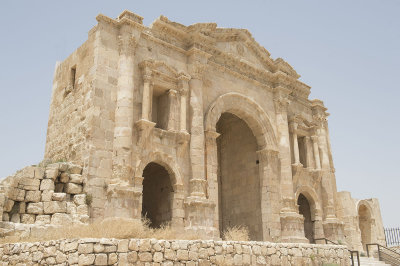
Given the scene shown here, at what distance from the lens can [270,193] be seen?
17.6 m

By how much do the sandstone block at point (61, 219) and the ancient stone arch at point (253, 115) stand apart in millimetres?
8298

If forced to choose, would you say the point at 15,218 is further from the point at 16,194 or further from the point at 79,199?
the point at 79,199

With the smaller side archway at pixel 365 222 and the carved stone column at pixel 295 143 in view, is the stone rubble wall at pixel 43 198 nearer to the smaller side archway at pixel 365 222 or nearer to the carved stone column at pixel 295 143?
the carved stone column at pixel 295 143

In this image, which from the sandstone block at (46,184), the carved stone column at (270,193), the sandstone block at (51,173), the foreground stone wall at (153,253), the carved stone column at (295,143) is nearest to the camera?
the foreground stone wall at (153,253)

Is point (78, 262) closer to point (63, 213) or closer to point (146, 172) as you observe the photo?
point (63, 213)

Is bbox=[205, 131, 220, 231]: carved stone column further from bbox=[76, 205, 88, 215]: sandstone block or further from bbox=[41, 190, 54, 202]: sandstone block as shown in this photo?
bbox=[41, 190, 54, 202]: sandstone block

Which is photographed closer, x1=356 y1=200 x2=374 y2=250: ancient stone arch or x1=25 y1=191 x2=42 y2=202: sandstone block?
x1=25 y1=191 x2=42 y2=202: sandstone block

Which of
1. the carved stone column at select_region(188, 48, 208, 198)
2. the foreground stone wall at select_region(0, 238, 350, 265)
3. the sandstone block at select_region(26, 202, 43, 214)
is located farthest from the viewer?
the carved stone column at select_region(188, 48, 208, 198)

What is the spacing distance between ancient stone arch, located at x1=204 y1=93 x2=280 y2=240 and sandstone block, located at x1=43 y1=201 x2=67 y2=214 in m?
5.77

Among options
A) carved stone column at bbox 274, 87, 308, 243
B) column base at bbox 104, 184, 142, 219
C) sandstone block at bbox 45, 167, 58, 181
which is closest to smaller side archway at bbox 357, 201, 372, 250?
carved stone column at bbox 274, 87, 308, 243

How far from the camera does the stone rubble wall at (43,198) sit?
11.0 m

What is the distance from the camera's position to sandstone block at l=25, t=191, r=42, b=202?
11477 mm

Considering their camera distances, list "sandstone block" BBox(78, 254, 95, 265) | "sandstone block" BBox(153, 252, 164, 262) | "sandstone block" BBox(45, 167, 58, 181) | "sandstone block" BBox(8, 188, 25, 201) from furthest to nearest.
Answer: "sandstone block" BBox(45, 167, 58, 181) < "sandstone block" BBox(8, 188, 25, 201) < "sandstone block" BBox(153, 252, 164, 262) < "sandstone block" BBox(78, 254, 95, 265)

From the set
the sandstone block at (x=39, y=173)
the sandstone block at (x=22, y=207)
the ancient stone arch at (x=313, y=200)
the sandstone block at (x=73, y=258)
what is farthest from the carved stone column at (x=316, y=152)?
the sandstone block at (x=73, y=258)
